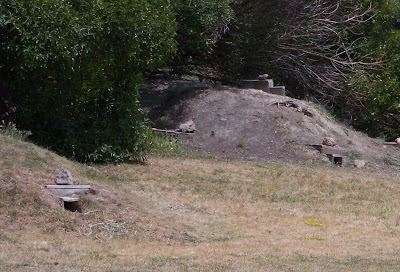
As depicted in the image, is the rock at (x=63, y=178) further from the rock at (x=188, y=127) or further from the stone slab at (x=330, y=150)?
the stone slab at (x=330, y=150)

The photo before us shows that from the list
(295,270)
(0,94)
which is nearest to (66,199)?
(295,270)

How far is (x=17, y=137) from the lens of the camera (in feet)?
39.4

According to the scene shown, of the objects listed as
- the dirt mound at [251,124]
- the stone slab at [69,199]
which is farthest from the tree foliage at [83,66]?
the dirt mound at [251,124]

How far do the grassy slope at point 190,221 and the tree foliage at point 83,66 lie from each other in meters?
0.87

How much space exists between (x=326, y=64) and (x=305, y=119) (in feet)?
12.2

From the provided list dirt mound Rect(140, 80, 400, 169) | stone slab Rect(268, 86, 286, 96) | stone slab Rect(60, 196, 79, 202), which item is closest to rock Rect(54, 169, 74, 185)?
stone slab Rect(60, 196, 79, 202)

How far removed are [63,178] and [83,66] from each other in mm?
4031

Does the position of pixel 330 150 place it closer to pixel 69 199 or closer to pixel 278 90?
pixel 278 90

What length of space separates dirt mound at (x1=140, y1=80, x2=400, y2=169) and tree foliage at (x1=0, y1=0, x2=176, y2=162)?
3.89m

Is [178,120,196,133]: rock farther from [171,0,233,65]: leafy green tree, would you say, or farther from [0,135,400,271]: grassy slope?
[0,135,400,271]: grassy slope

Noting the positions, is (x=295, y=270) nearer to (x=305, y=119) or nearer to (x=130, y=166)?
(x=130, y=166)

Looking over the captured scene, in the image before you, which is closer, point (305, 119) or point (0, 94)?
point (0, 94)

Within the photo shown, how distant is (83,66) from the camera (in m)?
13.6

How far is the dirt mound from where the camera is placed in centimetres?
1792
